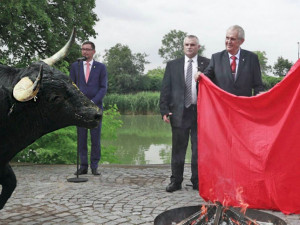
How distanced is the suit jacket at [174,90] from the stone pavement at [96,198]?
122 cm

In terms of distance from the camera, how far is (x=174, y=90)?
20.4 ft

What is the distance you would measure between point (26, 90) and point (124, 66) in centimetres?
5784

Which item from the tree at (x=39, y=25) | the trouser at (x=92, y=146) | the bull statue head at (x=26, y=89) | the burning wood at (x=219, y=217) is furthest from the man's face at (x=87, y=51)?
the tree at (x=39, y=25)

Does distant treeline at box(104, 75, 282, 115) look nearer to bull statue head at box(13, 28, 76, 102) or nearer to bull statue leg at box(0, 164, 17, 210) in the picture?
bull statue leg at box(0, 164, 17, 210)

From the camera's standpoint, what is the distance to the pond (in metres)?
13.7

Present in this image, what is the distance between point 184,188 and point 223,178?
132 centimetres

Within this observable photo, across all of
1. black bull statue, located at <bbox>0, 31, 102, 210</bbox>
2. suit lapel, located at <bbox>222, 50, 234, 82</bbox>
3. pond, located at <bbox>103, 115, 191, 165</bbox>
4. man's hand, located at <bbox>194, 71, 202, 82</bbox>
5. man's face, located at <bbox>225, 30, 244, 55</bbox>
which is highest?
man's face, located at <bbox>225, 30, 244, 55</bbox>

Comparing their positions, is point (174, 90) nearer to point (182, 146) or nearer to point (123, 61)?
point (182, 146)

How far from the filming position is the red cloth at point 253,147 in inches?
191

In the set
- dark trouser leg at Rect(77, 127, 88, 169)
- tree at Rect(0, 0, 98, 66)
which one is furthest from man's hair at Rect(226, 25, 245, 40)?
tree at Rect(0, 0, 98, 66)

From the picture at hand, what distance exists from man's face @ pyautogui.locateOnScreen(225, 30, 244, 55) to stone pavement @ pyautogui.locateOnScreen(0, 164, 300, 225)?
2182 millimetres

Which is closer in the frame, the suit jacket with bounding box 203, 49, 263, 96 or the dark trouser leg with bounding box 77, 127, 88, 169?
the suit jacket with bounding box 203, 49, 263, 96

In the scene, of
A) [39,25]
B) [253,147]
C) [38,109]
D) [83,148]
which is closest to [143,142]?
[39,25]

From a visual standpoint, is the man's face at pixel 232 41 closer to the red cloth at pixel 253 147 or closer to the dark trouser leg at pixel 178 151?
the red cloth at pixel 253 147
